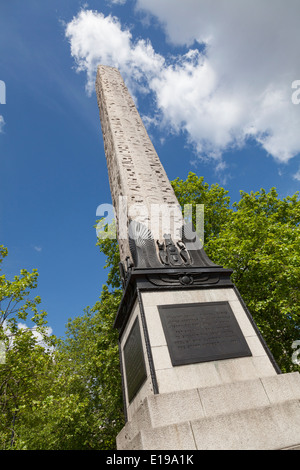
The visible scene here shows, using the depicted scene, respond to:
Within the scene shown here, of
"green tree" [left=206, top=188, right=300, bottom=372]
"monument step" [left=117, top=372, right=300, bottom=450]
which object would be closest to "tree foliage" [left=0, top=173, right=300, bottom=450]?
"green tree" [left=206, top=188, right=300, bottom=372]

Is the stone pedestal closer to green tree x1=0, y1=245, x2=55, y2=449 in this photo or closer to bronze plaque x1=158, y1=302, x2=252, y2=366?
bronze plaque x1=158, y1=302, x2=252, y2=366

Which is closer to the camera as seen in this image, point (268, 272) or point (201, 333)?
point (201, 333)

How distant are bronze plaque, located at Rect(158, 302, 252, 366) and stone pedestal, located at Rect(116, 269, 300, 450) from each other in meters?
0.02

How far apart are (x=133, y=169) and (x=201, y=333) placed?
5.48 metres

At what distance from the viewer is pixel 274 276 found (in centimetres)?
1166

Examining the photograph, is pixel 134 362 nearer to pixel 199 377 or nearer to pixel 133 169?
pixel 199 377

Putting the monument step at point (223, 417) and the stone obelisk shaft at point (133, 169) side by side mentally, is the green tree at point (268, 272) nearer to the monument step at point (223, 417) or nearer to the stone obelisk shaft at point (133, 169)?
the stone obelisk shaft at point (133, 169)

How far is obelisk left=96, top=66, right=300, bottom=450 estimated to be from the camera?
3.25m

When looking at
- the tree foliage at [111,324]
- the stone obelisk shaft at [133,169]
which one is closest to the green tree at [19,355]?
the tree foliage at [111,324]

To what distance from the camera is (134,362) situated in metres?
4.88

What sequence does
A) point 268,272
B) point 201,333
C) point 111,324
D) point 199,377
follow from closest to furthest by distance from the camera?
point 199,377 → point 201,333 → point 268,272 → point 111,324

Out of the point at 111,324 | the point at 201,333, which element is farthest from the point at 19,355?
the point at 201,333

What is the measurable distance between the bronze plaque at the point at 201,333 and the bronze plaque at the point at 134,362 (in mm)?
537
